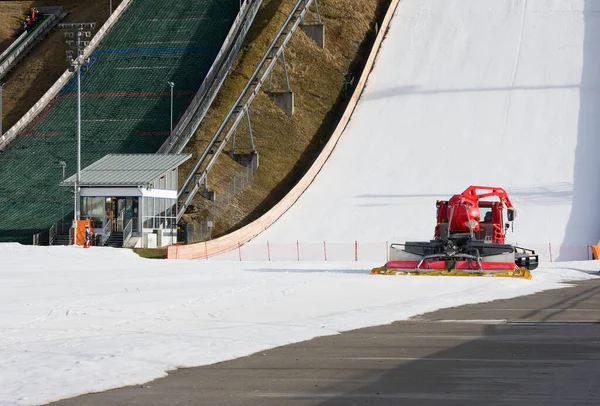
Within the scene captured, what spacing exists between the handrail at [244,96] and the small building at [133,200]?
1376 mm

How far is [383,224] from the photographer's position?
44.4m

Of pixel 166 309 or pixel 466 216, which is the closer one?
pixel 166 309

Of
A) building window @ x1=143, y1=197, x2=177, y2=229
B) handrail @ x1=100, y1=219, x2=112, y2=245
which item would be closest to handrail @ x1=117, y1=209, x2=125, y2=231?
handrail @ x1=100, y1=219, x2=112, y2=245

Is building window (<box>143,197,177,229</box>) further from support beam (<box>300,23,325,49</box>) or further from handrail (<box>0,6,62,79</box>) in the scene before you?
handrail (<box>0,6,62,79</box>)

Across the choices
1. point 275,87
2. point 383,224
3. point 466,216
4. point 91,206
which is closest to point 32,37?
point 275,87

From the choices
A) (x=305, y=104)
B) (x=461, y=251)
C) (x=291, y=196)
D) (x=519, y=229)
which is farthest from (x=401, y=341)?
(x=305, y=104)

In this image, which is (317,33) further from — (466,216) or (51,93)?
(466,216)

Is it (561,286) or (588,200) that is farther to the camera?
(588,200)

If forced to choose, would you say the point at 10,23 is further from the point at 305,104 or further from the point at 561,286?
the point at 561,286

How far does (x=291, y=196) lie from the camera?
4744 centimetres

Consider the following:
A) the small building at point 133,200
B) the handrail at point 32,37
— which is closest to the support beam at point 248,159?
the small building at point 133,200

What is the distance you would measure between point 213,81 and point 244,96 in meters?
3.89

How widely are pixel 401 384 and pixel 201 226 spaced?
35854 millimetres

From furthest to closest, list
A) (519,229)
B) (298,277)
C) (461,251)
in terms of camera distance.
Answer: (519,229), (461,251), (298,277)
